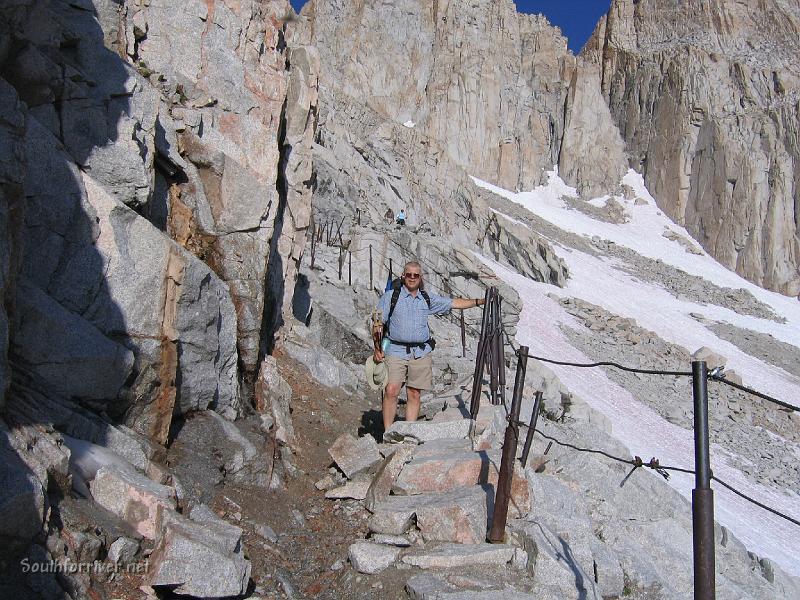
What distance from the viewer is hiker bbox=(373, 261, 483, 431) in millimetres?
7098

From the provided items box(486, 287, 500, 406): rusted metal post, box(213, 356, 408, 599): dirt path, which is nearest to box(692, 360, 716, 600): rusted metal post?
box(213, 356, 408, 599): dirt path

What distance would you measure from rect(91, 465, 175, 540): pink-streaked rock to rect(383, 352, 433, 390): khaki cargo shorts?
10.8ft

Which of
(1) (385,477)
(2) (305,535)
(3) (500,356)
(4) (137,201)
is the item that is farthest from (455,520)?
(4) (137,201)

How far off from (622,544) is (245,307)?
4420 mm

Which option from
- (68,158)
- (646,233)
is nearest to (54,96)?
(68,158)

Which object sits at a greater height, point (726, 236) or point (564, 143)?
point (564, 143)

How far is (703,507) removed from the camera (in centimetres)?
334

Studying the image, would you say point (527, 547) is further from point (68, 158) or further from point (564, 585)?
point (68, 158)

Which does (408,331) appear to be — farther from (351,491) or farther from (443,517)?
(443,517)

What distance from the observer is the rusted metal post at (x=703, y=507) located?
335 centimetres

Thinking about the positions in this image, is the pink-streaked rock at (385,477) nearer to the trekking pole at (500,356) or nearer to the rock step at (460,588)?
the rock step at (460,588)

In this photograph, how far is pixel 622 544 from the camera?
20.3 ft

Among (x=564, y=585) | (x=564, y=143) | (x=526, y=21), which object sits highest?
(x=526, y=21)

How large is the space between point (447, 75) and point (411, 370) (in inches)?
2702
